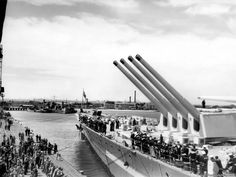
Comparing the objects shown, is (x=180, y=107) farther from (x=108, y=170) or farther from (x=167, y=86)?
(x=108, y=170)

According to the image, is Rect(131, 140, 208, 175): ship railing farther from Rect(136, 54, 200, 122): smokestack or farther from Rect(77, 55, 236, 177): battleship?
Rect(136, 54, 200, 122): smokestack

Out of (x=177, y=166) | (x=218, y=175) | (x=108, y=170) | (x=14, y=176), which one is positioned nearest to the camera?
(x=218, y=175)

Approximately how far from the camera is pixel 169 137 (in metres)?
17.9

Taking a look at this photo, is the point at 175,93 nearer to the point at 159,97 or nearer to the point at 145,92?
the point at 159,97

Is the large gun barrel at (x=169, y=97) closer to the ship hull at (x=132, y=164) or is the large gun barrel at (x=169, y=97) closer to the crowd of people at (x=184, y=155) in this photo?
the crowd of people at (x=184, y=155)

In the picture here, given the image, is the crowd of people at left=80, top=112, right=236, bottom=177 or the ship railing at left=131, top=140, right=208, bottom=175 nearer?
the crowd of people at left=80, top=112, right=236, bottom=177

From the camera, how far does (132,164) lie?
17.7 metres

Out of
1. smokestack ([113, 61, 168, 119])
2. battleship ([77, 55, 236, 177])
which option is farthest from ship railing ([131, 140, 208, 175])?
smokestack ([113, 61, 168, 119])

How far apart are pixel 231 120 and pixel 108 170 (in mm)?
10580

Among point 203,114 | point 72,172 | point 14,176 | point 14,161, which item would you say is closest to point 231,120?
point 203,114

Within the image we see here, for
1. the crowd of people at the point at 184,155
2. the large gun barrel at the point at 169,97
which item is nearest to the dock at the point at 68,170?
the crowd of people at the point at 184,155

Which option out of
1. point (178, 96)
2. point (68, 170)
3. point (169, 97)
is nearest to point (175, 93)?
point (178, 96)

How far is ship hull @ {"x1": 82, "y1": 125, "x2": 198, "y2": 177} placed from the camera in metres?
12.9

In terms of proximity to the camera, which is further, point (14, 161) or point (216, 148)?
point (14, 161)
